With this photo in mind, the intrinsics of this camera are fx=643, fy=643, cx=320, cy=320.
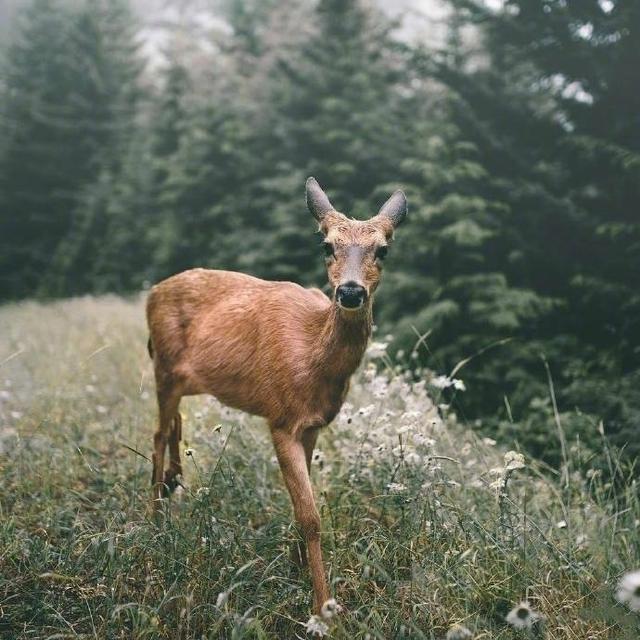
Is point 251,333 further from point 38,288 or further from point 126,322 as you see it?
point 38,288

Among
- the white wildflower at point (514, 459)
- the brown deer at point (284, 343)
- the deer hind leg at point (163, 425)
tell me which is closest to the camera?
the white wildflower at point (514, 459)

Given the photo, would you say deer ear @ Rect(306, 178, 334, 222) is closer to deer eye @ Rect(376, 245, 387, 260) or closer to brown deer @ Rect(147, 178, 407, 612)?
brown deer @ Rect(147, 178, 407, 612)

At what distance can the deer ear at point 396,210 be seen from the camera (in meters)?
3.30

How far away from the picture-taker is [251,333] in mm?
3564

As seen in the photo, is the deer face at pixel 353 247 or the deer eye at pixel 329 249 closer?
the deer face at pixel 353 247

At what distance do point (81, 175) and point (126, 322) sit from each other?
1401 centimetres

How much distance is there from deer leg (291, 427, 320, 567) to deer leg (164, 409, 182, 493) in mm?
995

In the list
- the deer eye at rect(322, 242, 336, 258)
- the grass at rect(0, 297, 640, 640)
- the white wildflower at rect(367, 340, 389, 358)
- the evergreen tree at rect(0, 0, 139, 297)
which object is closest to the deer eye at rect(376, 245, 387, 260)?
the deer eye at rect(322, 242, 336, 258)

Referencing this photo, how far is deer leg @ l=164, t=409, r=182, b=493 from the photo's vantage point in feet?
13.0

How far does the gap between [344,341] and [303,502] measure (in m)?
0.78

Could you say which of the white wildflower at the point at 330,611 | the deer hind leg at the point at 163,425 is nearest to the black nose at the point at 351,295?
the white wildflower at the point at 330,611

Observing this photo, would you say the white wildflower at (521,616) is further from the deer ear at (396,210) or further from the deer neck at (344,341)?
the deer ear at (396,210)

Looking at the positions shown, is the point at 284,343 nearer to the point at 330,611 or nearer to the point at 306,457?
the point at 306,457

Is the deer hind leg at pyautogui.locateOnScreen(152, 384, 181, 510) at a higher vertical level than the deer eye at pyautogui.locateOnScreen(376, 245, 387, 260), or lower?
lower
